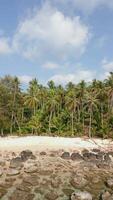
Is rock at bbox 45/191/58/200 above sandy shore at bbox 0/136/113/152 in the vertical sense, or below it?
below

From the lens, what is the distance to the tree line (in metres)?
74.9

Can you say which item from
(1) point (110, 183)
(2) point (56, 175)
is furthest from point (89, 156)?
(1) point (110, 183)

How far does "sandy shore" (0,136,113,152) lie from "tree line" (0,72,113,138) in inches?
288

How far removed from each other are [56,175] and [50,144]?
2132 cm

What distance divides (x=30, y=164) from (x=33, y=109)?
39886 mm

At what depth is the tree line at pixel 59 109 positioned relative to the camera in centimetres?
7488

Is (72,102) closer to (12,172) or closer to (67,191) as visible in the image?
(12,172)

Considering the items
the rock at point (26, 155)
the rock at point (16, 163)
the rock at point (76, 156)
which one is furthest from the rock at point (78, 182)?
the rock at point (26, 155)

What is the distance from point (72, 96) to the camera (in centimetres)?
7612

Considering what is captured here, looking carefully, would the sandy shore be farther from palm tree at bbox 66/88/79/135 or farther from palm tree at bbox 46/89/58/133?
palm tree at bbox 46/89/58/133

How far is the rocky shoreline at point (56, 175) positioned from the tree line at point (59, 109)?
67.1 ft

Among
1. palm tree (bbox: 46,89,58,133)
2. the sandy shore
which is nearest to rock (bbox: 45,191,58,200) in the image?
the sandy shore

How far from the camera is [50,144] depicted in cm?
6119

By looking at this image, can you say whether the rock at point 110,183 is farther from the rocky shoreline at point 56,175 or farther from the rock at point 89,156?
the rock at point 89,156
